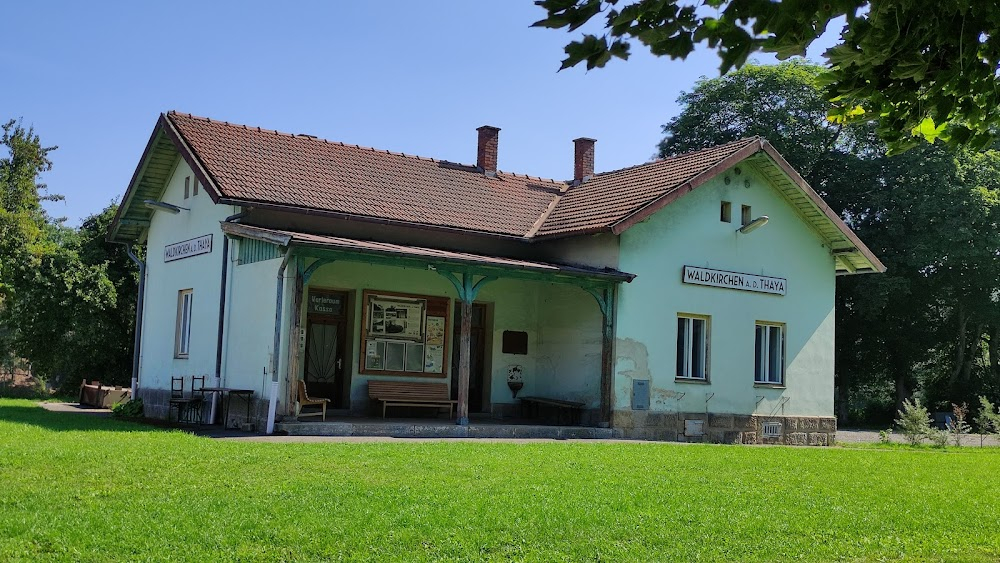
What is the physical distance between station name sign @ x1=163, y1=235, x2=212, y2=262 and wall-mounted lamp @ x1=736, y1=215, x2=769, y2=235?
31.9ft

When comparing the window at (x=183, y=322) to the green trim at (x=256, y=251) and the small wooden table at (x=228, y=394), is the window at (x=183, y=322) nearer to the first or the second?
the small wooden table at (x=228, y=394)

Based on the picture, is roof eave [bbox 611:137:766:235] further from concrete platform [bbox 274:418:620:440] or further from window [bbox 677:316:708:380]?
concrete platform [bbox 274:418:620:440]

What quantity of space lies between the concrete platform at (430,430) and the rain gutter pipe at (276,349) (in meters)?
0.18

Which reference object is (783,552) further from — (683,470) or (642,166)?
(642,166)

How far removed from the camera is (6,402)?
22141 millimetres

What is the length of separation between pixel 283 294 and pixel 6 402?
10.6m

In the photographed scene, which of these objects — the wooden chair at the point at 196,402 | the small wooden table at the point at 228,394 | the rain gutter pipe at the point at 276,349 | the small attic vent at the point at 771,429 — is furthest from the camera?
the small attic vent at the point at 771,429

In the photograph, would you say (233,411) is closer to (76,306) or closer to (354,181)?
(354,181)

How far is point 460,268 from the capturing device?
15.9 metres

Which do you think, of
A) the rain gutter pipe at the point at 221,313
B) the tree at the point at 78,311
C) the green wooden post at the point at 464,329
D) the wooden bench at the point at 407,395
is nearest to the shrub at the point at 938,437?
the wooden bench at the point at 407,395

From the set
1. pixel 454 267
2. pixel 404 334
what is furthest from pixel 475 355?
pixel 454 267

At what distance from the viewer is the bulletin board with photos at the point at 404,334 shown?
59.9ft

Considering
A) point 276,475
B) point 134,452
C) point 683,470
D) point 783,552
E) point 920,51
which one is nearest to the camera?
point 920,51

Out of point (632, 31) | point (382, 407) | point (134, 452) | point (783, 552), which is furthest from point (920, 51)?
point (382, 407)
